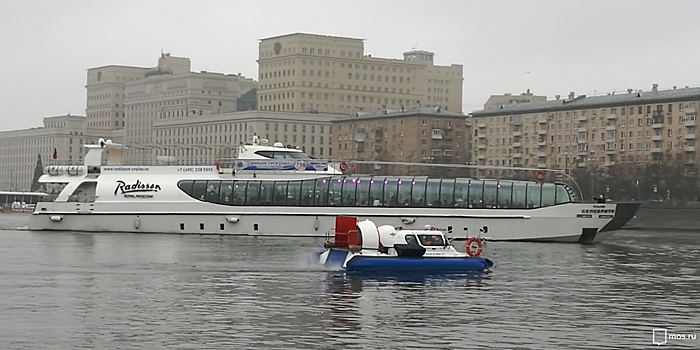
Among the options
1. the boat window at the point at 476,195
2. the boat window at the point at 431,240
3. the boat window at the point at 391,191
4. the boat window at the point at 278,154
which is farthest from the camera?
the boat window at the point at 278,154

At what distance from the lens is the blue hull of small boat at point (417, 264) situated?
154 feet

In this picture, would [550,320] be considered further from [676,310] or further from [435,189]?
[435,189]

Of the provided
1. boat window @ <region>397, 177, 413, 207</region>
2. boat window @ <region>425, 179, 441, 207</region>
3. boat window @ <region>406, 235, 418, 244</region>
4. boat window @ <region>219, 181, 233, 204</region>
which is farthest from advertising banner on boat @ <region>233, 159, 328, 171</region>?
boat window @ <region>406, 235, 418, 244</region>

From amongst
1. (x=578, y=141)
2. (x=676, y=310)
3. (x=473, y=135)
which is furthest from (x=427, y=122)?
(x=676, y=310)

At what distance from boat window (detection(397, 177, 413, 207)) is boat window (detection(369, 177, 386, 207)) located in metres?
1.07

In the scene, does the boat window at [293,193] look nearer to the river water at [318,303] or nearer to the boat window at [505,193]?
the boat window at [505,193]

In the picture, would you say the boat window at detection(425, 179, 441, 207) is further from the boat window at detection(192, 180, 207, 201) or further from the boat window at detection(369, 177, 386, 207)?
the boat window at detection(192, 180, 207, 201)

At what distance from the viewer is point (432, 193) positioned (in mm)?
74375

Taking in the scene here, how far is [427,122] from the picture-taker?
17250cm

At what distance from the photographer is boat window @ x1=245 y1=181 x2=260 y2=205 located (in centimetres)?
7750

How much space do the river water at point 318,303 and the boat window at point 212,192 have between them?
18556 millimetres

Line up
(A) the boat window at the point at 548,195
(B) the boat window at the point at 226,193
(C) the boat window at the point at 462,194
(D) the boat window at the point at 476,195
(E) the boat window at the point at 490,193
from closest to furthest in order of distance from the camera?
(A) the boat window at the point at 548,195, (E) the boat window at the point at 490,193, (D) the boat window at the point at 476,195, (C) the boat window at the point at 462,194, (B) the boat window at the point at 226,193

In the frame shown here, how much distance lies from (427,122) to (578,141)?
3018 cm

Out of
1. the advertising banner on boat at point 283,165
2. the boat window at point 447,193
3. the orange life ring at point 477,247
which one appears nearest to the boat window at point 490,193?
the boat window at point 447,193
